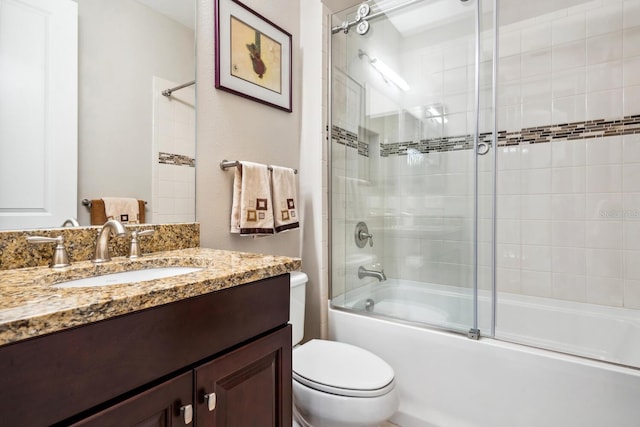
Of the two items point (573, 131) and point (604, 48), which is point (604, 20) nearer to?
point (604, 48)

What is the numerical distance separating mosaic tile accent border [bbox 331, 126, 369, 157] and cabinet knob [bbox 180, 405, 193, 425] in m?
1.55

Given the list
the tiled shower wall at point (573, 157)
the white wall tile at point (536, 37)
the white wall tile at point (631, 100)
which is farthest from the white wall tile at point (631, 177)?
the white wall tile at point (536, 37)

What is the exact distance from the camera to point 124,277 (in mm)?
919

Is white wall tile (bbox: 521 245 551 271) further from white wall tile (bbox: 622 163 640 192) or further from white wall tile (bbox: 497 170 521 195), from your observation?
white wall tile (bbox: 622 163 640 192)

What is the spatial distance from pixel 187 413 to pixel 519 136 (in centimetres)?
216

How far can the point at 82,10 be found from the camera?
0.97 m

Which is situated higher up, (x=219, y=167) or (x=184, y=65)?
(x=184, y=65)

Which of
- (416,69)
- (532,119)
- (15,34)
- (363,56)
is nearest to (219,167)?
(15,34)

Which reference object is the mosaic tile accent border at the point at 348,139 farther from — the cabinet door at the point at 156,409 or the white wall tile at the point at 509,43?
the cabinet door at the point at 156,409

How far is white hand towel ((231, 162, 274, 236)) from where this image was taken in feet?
4.61

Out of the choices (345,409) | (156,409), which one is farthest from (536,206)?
(156,409)

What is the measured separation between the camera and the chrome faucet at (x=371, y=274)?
202 cm

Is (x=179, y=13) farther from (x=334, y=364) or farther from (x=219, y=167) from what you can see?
(x=334, y=364)

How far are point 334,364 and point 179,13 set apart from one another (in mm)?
1498
